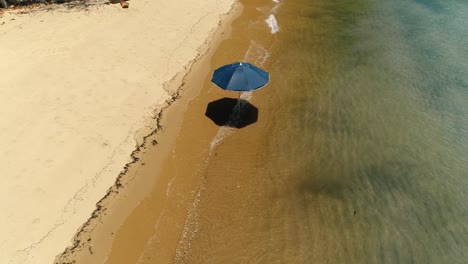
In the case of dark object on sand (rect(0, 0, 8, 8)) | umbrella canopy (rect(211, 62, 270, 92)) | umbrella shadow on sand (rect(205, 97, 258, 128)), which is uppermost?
dark object on sand (rect(0, 0, 8, 8))

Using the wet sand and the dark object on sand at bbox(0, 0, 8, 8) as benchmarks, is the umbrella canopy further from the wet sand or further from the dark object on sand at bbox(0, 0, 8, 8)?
the dark object on sand at bbox(0, 0, 8, 8)

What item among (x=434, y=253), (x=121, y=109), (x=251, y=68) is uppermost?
(x=251, y=68)

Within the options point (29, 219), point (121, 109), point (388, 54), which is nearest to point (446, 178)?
point (388, 54)

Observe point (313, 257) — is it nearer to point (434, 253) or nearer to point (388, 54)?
point (434, 253)

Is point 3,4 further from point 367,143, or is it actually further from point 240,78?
point 367,143

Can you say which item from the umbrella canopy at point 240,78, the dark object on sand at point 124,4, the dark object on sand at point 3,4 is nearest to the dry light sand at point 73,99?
the dark object on sand at point 124,4

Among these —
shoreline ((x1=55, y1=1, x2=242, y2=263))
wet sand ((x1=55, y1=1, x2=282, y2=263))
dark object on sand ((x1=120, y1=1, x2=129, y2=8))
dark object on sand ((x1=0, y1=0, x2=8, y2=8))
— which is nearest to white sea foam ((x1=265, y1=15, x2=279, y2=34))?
shoreline ((x1=55, y1=1, x2=242, y2=263))
